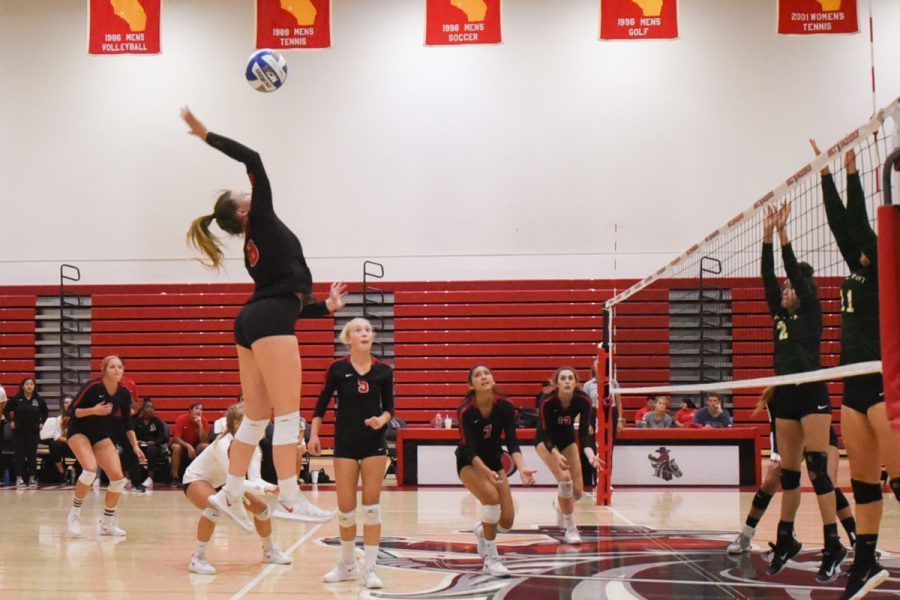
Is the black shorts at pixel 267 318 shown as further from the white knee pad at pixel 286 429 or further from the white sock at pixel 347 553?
the white sock at pixel 347 553

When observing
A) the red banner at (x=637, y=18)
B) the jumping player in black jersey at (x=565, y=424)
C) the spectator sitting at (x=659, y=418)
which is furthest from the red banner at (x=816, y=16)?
the jumping player in black jersey at (x=565, y=424)

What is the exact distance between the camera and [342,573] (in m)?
6.75

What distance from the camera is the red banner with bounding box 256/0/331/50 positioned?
43.6 ft

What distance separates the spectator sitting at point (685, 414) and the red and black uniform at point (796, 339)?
342 inches

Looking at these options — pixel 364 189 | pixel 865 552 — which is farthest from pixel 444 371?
pixel 865 552

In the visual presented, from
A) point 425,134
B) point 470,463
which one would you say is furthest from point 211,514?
point 425,134

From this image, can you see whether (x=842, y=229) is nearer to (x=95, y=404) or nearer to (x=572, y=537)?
(x=572, y=537)

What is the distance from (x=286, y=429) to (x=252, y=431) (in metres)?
0.45

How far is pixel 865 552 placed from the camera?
509cm

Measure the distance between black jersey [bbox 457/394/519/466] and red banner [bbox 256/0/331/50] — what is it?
757 centimetres

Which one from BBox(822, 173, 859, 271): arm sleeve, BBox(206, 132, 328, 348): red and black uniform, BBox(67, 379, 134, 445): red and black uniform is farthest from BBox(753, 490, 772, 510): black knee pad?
BBox(67, 379, 134, 445): red and black uniform

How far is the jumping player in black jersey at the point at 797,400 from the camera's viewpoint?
6.14 m

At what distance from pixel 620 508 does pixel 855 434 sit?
641 centimetres

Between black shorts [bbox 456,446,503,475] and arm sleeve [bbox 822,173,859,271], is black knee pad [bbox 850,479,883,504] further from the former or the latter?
black shorts [bbox 456,446,503,475]
